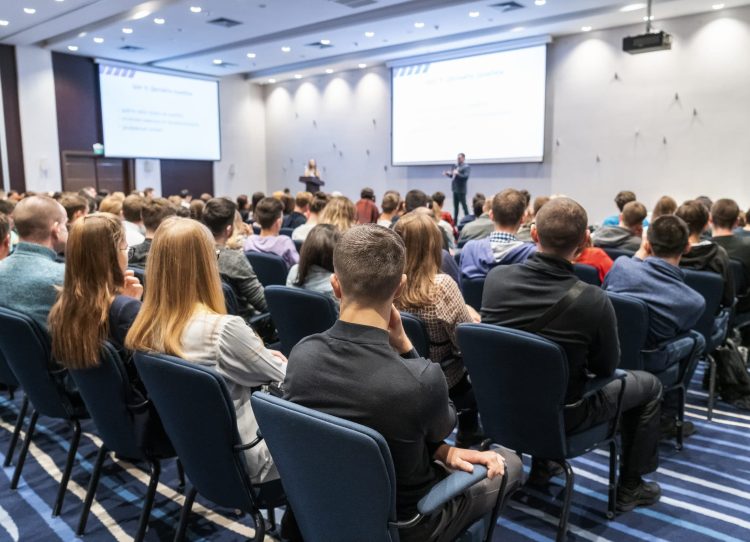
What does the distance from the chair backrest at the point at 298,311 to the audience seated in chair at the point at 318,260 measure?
0.20m

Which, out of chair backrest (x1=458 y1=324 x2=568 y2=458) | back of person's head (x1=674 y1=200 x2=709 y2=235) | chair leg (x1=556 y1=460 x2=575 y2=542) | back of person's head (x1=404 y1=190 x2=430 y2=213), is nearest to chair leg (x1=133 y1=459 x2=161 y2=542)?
chair backrest (x1=458 y1=324 x2=568 y2=458)

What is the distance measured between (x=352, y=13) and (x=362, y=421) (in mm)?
Result: 10777

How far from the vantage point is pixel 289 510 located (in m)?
1.73

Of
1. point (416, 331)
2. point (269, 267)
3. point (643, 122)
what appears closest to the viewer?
point (416, 331)

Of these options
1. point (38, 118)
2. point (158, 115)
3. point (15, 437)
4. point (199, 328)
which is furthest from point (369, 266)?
point (158, 115)

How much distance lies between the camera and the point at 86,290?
217cm

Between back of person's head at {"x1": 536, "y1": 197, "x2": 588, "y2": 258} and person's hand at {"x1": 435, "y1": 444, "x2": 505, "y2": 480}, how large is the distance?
1.02m

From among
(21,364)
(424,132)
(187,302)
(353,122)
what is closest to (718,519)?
(187,302)

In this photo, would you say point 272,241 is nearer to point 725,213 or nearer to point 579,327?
point 579,327

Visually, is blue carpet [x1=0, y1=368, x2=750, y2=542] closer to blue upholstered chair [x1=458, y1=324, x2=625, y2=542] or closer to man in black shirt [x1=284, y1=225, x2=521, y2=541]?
blue upholstered chair [x1=458, y1=324, x2=625, y2=542]

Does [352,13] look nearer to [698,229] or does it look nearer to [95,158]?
[95,158]

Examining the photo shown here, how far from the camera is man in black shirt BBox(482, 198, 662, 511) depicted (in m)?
2.14

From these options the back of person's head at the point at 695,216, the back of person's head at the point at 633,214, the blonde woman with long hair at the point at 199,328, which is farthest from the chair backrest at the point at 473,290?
the blonde woman with long hair at the point at 199,328

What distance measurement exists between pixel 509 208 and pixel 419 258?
125cm
